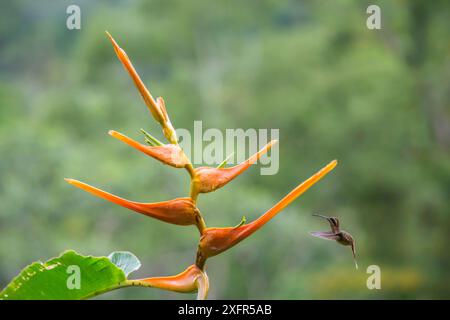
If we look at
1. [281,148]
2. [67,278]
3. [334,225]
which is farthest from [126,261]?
[281,148]

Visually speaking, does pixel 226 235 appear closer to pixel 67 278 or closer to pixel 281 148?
pixel 67 278

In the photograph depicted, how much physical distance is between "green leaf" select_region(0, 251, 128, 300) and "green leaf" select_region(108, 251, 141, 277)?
0.02m

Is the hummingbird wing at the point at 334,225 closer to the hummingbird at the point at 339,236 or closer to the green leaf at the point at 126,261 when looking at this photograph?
the hummingbird at the point at 339,236

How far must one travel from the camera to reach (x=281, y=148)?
12.3 metres

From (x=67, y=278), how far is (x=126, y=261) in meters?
0.07

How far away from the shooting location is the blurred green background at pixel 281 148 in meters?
8.33

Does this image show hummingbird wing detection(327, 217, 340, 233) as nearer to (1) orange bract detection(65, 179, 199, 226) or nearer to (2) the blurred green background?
(1) orange bract detection(65, 179, 199, 226)

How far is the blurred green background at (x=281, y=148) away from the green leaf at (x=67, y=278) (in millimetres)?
6242

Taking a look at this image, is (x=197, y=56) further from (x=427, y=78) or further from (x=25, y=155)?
(x=25, y=155)

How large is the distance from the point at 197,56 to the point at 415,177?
6.94 m

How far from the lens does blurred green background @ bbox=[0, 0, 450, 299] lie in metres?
8.33

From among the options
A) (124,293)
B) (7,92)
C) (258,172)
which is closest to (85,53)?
(7,92)

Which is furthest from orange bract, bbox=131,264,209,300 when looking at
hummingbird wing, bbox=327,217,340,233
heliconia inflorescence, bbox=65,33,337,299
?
hummingbird wing, bbox=327,217,340,233
